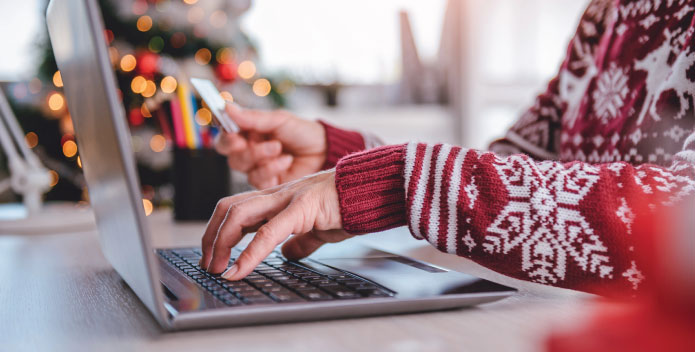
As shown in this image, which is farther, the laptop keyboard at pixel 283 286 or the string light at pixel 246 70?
the string light at pixel 246 70

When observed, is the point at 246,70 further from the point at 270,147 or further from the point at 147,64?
the point at 270,147

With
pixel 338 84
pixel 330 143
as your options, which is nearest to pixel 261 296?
pixel 330 143

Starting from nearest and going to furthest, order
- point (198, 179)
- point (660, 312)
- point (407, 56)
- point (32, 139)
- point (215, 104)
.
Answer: point (660, 312)
point (215, 104)
point (198, 179)
point (32, 139)
point (407, 56)

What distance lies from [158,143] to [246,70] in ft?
1.44

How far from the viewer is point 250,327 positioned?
0.38 metres

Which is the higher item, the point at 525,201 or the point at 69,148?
the point at 525,201

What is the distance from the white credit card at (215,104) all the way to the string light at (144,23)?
5.16 feet

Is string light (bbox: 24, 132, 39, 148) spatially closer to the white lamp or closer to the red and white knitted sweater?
the white lamp

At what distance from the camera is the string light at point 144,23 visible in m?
2.30

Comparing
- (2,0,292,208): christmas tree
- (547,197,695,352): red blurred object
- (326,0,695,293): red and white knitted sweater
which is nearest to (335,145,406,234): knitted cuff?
(326,0,695,293): red and white knitted sweater

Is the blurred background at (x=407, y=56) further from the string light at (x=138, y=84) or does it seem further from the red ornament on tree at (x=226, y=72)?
the string light at (x=138, y=84)

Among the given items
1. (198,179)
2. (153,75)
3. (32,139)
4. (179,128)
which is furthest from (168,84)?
(198,179)

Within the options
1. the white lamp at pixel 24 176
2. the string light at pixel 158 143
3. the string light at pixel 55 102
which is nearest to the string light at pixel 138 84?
the string light at pixel 158 143

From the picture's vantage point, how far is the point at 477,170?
1.64 feet
